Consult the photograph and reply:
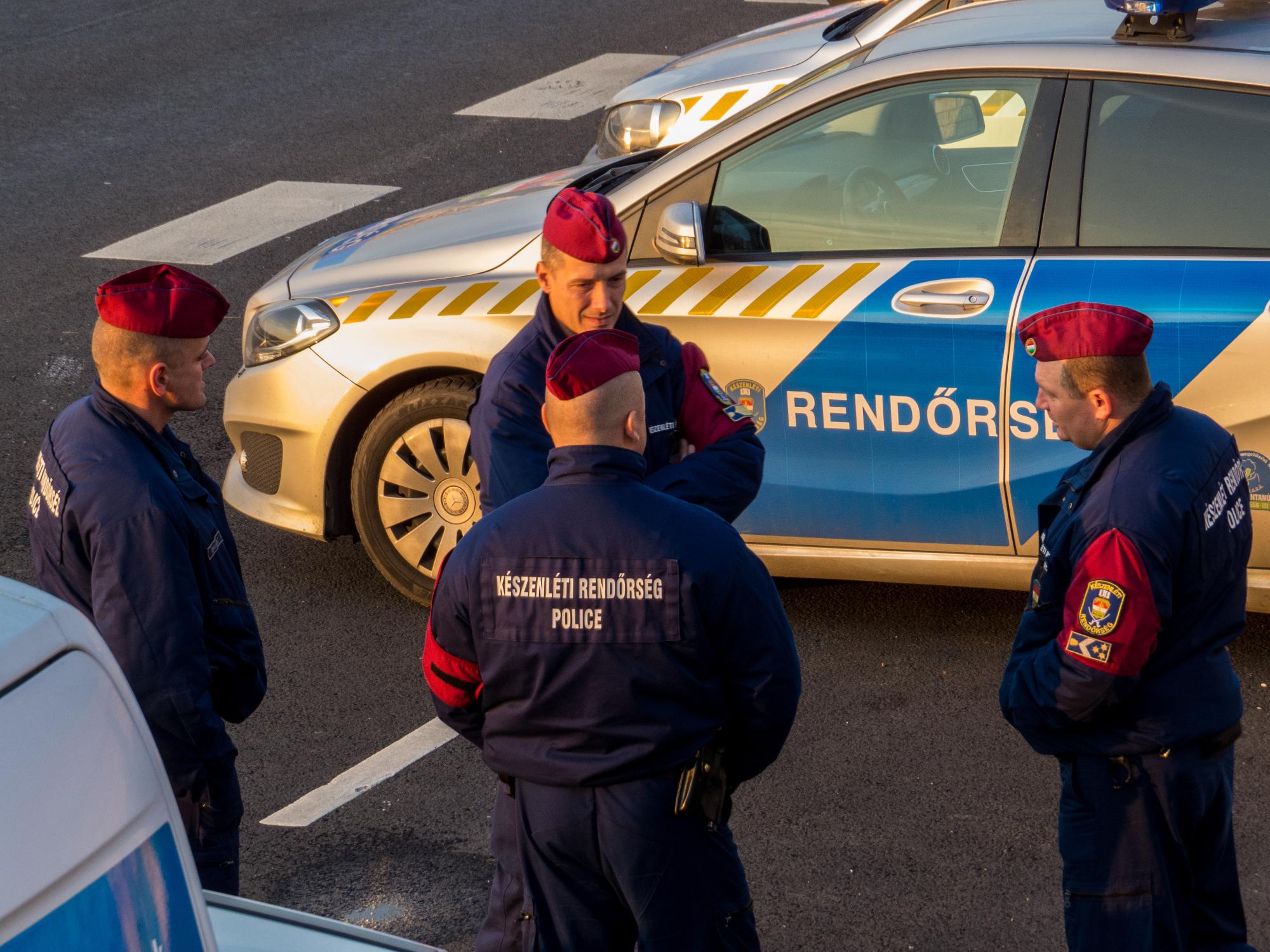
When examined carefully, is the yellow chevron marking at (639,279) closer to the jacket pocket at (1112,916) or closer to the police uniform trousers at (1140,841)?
the police uniform trousers at (1140,841)

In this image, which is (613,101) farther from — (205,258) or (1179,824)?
(1179,824)

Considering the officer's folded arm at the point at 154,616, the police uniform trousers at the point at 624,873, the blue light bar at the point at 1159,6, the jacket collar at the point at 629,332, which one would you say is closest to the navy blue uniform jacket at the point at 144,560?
the officer's folded arm at the point at 154,616

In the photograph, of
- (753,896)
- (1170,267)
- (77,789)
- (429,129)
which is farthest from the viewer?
(429,129)

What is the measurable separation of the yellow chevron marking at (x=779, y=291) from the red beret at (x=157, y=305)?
6.75 ft

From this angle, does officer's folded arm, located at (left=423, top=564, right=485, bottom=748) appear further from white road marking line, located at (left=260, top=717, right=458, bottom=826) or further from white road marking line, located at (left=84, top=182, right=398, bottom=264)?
white road marking line, located at (left=84, top=182, right=398, bottom=264)

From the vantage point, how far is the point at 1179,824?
3.25m

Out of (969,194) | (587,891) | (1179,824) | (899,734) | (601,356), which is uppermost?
(601,356)

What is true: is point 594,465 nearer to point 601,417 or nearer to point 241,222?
point 601,417

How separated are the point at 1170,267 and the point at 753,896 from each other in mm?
2126

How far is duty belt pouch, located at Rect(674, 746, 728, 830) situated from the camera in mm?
2881

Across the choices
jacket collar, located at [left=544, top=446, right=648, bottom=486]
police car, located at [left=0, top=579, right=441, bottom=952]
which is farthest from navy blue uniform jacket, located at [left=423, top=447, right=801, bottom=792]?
police car, located at [left=0, top=579, right=441, bottom=952]

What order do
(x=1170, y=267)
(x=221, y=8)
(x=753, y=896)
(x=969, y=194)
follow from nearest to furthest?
(x=753, y=896), (x=1170, y=267), (x=969, y=194), (x=221, y=8)

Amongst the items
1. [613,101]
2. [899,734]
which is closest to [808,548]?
[899,734]

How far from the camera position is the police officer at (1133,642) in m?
3.13
